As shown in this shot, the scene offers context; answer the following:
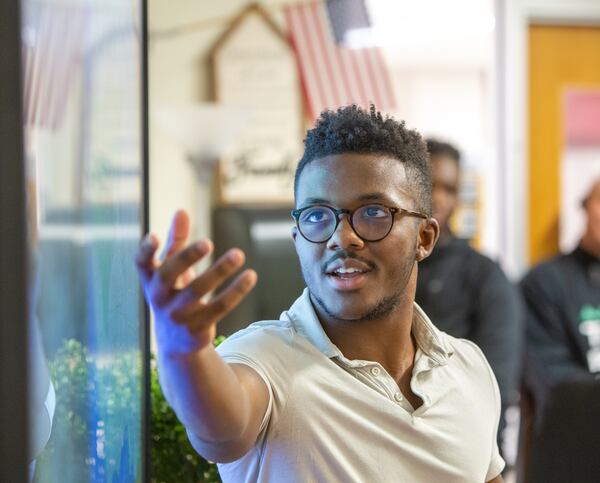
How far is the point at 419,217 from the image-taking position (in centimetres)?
76

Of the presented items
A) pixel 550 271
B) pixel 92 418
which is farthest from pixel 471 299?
pixel 550 271

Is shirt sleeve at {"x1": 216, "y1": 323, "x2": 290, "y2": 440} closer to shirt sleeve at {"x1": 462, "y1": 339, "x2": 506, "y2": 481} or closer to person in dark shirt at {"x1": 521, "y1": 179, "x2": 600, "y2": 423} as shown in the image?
shirt sleeve at {"x1": 462, "y1": 339, "x2": 506, "y2": 481}

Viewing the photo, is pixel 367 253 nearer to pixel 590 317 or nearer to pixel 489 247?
pixel 590 317

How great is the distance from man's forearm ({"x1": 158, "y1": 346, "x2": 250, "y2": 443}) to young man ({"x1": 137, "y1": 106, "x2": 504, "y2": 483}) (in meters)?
0.02

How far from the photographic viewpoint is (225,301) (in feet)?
1.80

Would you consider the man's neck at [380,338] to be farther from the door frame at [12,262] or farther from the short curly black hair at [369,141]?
the door frame at [12,262]

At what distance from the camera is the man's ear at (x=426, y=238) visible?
772 mm

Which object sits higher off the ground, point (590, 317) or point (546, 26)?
point (546, 26)

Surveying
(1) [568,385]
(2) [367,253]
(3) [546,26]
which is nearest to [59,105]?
(2) [367,253]

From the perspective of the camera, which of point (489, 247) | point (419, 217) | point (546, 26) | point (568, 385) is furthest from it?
point (489, 247)

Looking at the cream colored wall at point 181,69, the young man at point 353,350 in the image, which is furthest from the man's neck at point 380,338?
the cream colored wall at point 181,69

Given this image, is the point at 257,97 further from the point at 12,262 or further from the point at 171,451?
the point at 12,262

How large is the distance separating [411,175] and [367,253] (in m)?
0.09

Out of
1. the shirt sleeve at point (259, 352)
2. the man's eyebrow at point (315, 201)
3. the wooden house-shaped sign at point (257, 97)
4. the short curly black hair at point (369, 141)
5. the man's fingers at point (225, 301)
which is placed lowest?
the shirt sleeve at point (259, 352)
